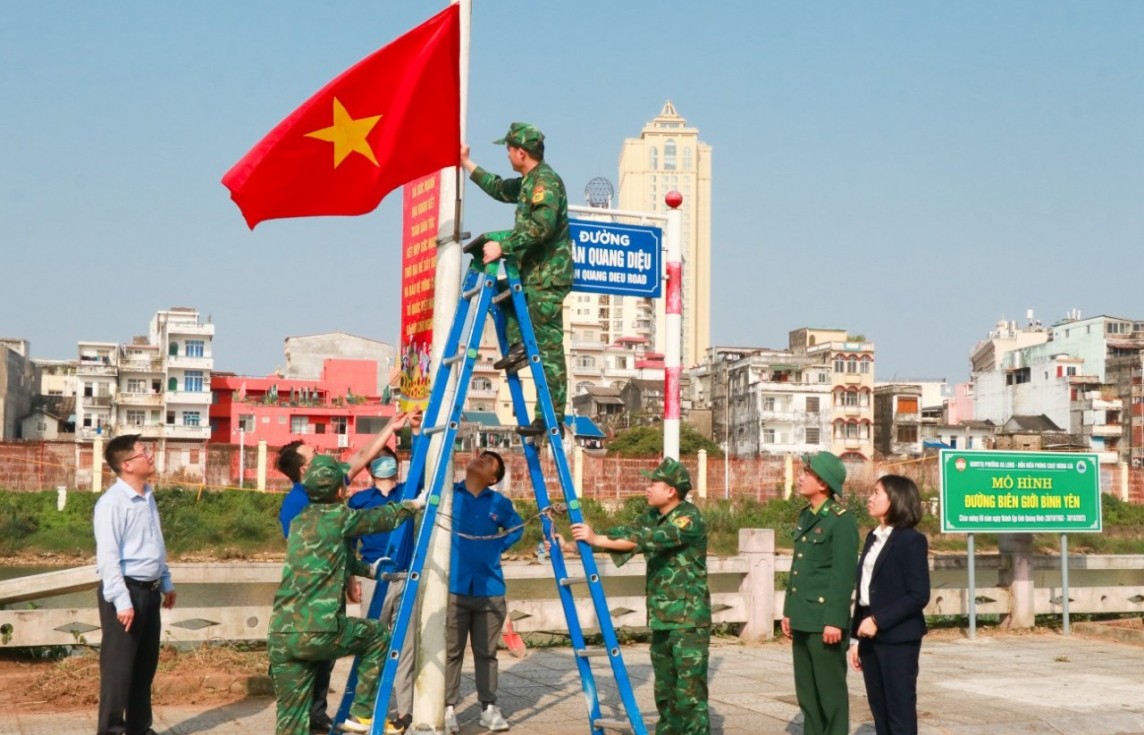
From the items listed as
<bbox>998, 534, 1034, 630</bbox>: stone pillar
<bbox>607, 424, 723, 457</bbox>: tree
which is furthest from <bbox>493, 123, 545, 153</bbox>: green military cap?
<bbox>607, 424, 723, 457</bbox>: tree

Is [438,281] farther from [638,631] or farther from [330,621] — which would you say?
[638,631]

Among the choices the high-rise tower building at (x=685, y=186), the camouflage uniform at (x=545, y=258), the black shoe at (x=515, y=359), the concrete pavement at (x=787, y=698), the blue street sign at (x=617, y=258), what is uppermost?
the high-rise tower building at (x=685, y=186)

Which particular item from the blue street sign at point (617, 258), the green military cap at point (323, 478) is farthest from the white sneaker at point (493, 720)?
the blue street sign at point (617, 258)

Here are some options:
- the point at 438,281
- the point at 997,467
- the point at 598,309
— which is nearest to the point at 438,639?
the point at 438,281

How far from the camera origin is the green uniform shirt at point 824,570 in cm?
725

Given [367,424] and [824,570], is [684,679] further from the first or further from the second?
[367,424]

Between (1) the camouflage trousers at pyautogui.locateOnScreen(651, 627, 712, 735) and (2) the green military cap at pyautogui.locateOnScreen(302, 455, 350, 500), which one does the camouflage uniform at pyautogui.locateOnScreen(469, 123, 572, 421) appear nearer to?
(2) the green military cap at pyautogui.locateOnScreen(302, 455, 350, 500)

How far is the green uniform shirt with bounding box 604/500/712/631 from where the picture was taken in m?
7.04

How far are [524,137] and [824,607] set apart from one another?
3.27m

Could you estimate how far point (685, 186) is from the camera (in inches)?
7515

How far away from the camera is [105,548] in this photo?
7.32m

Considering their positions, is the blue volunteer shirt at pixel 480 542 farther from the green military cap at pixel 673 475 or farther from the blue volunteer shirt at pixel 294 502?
→ the green military cap at pixel 673 475

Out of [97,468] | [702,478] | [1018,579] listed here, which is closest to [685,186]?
[702,478]

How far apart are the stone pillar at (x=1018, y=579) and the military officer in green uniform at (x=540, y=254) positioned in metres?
9.42
